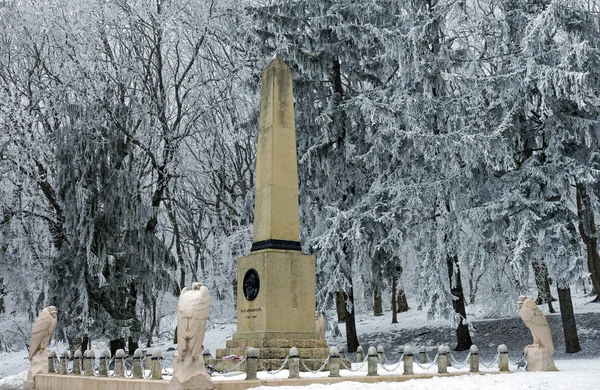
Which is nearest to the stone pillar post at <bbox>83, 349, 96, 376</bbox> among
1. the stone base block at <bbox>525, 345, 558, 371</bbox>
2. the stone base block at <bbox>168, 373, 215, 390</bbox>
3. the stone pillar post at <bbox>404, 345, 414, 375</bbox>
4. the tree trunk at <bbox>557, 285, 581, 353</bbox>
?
the stone base block at <bbox>168, 373, 215, 390</bbox>

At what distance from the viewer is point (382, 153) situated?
22688mm

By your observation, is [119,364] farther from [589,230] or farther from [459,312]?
[589,230]

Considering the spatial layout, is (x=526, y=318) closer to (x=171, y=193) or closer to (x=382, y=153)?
(x=382, y=153)

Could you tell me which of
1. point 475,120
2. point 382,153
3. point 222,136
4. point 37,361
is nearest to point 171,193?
point 222,136

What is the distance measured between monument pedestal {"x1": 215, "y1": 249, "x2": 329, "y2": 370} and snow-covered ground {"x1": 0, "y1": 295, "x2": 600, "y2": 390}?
103cm

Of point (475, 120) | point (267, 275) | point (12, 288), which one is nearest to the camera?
point (267, 275)

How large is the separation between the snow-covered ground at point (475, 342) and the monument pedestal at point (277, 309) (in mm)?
1026

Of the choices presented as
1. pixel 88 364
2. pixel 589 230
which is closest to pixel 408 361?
pixel 88 364

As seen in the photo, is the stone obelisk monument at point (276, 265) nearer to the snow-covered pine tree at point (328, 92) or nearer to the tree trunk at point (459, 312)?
the snow-covered pine tree at point (328, 92)

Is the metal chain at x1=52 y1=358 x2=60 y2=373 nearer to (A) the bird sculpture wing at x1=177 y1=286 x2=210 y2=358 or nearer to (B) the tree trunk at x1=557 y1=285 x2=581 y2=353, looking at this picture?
(A) the bird sculpture wing at x1=177 y1=286 x2=210 y2=358

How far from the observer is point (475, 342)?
74.5 feet

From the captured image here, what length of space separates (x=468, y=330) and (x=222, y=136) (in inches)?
460

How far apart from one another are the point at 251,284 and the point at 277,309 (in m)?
0.84

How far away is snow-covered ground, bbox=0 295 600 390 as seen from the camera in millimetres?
11227
